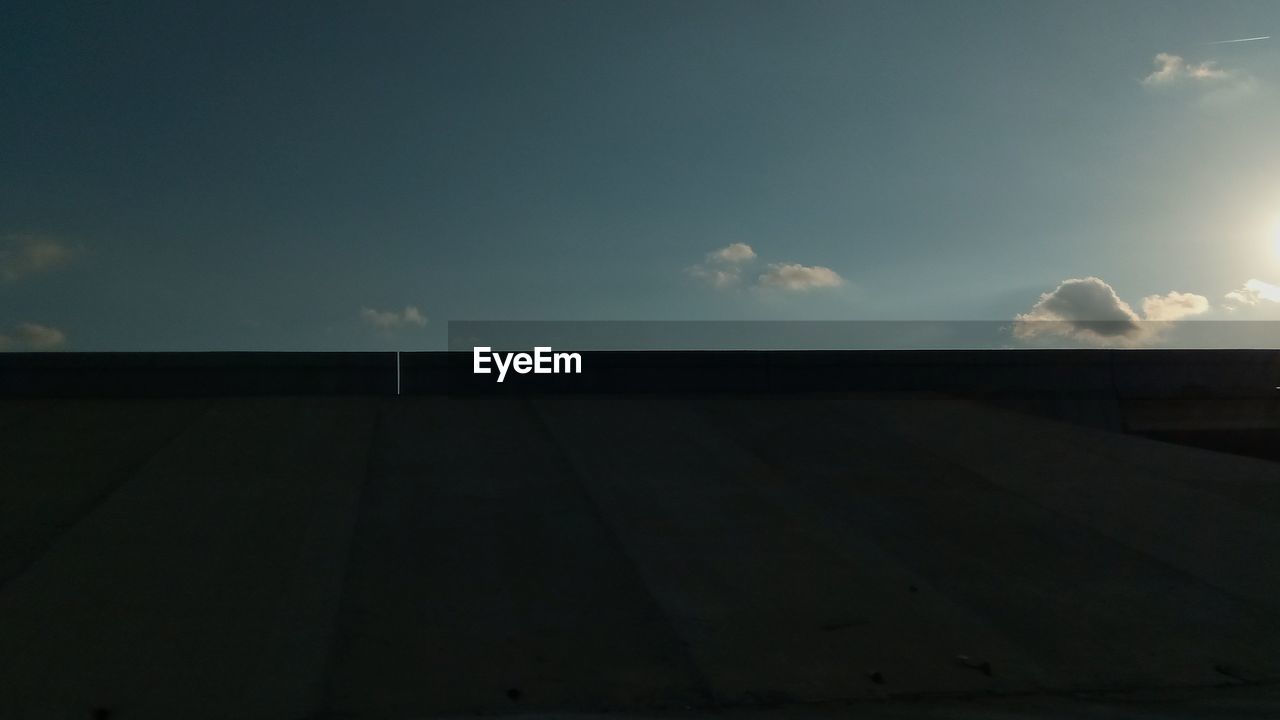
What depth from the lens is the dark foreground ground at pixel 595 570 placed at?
752 centimetres

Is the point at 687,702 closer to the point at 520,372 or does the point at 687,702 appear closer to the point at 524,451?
the point at 524,451

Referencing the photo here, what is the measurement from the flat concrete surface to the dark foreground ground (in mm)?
40

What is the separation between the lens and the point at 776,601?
9.30 m

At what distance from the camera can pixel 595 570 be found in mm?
9617

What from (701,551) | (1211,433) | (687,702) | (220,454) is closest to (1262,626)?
(701,551)

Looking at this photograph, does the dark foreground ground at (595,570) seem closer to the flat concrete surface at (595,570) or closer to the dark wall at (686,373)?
the flat concrete surface at (595,570)

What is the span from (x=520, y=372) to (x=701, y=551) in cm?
767

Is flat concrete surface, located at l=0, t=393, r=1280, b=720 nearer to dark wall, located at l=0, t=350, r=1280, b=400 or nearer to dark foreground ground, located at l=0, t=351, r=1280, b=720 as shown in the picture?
dark foreground ground, located at l=0, t=351, r=1280, b=720

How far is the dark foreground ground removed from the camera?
752 cm

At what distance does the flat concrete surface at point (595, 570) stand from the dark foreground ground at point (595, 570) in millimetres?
40

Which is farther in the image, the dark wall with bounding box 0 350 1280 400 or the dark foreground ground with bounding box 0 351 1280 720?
the dark wall with bounding box 0 350 1280 400

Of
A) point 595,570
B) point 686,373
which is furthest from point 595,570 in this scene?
point 686,373

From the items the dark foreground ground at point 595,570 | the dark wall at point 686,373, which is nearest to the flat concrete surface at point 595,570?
the dark foreground ground at point 595,570

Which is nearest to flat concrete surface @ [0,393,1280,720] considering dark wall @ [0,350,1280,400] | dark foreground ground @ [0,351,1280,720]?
dark foreground ground @ [0,351,1280,720]
